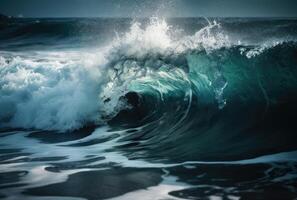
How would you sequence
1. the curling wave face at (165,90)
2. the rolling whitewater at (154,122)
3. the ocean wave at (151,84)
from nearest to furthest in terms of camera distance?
1. the rolling whitewater at (154,122)
2. the curling wave face at (165,90)
3. the ocean wave at (151,84)

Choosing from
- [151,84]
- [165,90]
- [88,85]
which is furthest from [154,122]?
[88,85]

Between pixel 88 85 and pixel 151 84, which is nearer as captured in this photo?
pixel 88 85

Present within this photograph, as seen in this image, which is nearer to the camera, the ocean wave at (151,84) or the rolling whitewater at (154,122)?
the rolling whitewater at (154,122)

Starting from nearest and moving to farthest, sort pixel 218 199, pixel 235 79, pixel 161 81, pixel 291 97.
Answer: pixel 218 199 < pixel 291 97 < pixel 235 79 < pixel 161 81

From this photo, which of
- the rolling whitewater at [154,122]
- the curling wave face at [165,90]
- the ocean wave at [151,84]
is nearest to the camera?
the rolling whitewater at [154,122]

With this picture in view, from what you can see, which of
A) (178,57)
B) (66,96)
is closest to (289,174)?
(178,57)

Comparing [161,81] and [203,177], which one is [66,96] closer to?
[161,81]

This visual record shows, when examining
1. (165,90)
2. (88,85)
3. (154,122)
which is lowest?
(154,122)

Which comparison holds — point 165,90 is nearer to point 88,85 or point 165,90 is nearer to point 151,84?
point 151,84
